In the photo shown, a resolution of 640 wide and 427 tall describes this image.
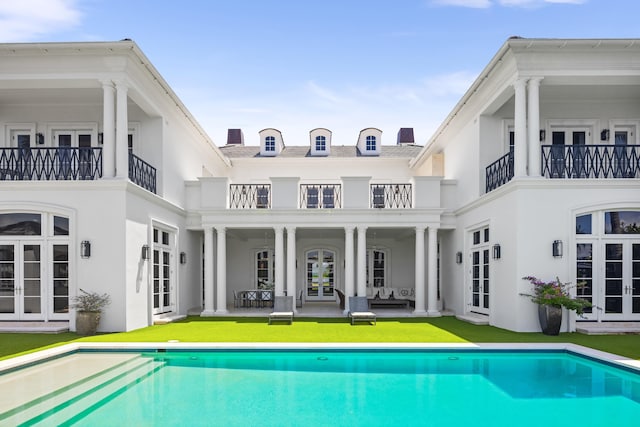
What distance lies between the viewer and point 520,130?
35.9 ft

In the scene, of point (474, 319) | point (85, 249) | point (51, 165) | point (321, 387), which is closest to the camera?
point (321, 387)

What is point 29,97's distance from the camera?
1283cm

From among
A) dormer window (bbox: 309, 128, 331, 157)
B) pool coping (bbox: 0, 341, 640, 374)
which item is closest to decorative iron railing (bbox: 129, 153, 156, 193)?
pool coping (bbox: 0, 341, 640, 374)

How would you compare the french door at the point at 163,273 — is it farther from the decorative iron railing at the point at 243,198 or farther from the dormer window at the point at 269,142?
the dormer window at the point at 269,142

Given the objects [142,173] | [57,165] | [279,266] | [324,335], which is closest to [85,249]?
[142,173]

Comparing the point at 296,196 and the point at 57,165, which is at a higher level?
the point at 57,165

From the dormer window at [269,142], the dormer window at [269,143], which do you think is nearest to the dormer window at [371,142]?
the dormer window at [269,142]

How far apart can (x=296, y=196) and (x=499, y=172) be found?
243 inches

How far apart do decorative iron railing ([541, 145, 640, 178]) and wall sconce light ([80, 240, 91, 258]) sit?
11.5 metres

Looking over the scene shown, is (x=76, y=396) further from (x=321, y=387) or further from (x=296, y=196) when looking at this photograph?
(x=296, y=196)

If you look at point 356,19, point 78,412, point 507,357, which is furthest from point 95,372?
point 356,19

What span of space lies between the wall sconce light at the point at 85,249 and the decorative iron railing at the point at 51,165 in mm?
1853

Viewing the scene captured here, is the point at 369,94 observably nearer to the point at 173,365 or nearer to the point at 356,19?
the point at 356,19

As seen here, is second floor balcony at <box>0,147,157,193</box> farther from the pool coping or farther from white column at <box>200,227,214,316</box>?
the pool coping
